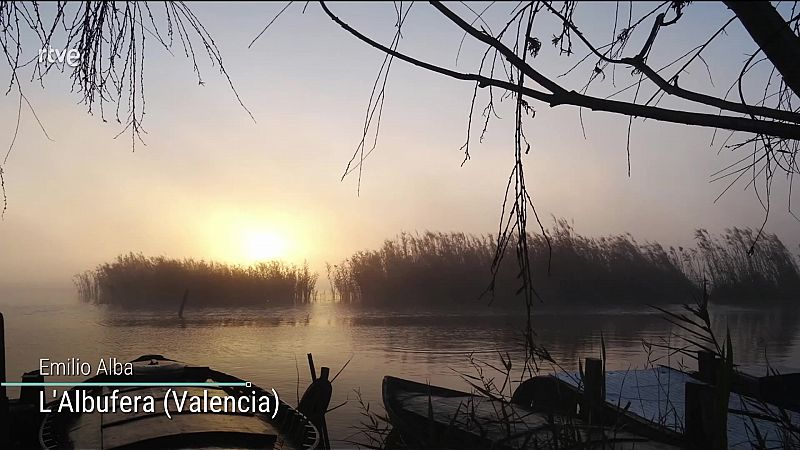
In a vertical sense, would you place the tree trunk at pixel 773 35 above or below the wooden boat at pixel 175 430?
above

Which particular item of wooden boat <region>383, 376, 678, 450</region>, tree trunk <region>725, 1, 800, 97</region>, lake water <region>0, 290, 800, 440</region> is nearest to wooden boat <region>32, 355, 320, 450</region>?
wooden boat <region>383, 376, 678, 450</region>

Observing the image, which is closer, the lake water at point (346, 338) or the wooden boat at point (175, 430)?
the wooden boat at point (175, 430)

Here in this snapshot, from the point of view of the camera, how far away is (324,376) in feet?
19.7

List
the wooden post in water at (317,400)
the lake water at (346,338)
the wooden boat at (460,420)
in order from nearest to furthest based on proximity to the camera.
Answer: the wooden boat at (460,420) < the wooden post in water at (317,400) < the lake water at (346,338)

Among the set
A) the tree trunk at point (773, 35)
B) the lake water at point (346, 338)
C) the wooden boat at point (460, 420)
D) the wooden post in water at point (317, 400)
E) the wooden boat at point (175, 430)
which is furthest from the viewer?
the lake water at point (346, 338)

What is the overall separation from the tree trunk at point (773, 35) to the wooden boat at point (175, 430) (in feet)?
10.8

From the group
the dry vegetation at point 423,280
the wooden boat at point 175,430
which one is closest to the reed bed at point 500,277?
the dry vegetation at point 423,280

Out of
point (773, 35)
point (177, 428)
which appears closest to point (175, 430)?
point (177, 428)

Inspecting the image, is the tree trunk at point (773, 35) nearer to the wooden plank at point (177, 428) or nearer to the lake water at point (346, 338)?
the wooden plank at point (177, 428)

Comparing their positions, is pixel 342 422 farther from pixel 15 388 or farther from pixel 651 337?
pixel 651 337

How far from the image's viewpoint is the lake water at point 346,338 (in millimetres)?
10203

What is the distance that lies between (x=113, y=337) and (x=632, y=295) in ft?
41.1

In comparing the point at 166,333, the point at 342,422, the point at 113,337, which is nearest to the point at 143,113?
the point at 342,422

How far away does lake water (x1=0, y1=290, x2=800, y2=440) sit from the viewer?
33.5 ft
